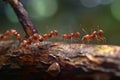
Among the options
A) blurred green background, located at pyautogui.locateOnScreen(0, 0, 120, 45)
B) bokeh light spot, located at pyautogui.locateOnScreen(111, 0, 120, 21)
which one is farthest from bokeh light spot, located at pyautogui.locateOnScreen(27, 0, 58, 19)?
bokeh light spot, located at pyautogui.locateOnScreen(111, 0, 120, 21)

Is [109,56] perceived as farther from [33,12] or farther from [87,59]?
[33,12]

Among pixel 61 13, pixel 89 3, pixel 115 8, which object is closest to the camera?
pixel 115 8

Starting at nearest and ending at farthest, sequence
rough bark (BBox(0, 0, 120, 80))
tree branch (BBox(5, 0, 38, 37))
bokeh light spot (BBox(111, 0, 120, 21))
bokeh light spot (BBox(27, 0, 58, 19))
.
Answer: rough bark (BBox(0, 0, 120, 80)) < tree branch (BBox(5, 0, 38, 37)) < bokeh light spot (BBox(111, 0, 120, 21)) < bokeh light spot (BBox(27, 0, 58, 19))

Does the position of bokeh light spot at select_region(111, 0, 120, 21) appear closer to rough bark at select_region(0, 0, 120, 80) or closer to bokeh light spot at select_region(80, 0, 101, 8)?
bokeh light spot at select_region(80, 0, 101, 8)

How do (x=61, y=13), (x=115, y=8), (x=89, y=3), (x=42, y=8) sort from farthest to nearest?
(x=89, y=3), (x=61, y=13), (x=42, y=8), (x=115, y=8)

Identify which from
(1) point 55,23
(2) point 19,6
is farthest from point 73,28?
(2) point 19,6

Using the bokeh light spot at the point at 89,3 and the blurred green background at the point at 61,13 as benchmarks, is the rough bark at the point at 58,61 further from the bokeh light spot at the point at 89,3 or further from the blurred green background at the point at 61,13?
the bokeh light spot at the point at 89,3

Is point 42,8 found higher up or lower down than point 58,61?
higher up

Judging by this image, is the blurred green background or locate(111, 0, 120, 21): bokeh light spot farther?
the blurred green background

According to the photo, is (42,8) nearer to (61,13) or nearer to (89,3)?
(61,13)

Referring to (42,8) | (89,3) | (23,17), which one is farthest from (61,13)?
(23,17)

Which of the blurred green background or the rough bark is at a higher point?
the blurred green background
